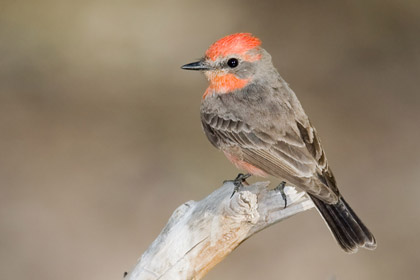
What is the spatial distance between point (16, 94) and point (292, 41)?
13.1 ft

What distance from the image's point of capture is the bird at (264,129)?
553 cm

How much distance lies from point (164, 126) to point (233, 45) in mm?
4105

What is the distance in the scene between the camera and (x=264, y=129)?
590 centimetres

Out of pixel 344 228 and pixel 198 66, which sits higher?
pixel 198 66

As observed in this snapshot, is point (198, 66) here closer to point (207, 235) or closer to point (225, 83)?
point (225, 83)

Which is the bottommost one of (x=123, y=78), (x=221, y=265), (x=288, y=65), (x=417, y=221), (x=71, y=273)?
(x=417, y=221)

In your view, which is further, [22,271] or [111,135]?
[111,135]

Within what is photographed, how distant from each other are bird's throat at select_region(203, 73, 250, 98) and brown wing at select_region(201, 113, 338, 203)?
Result: 0.78 ft

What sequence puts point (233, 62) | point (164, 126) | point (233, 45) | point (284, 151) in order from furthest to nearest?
1. point (164, 126)
2. point (233, 62)
3. point (233, 45)
4. point (284, 151)

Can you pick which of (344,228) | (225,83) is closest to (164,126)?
(225,83)

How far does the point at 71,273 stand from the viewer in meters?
8.30

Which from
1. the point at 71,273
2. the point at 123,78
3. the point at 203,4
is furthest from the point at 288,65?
the point at 71,273

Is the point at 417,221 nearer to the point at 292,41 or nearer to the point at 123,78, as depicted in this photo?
the point at 292,41

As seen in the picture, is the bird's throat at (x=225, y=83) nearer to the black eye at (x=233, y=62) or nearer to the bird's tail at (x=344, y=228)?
the black eye at (x=233, y=62)
